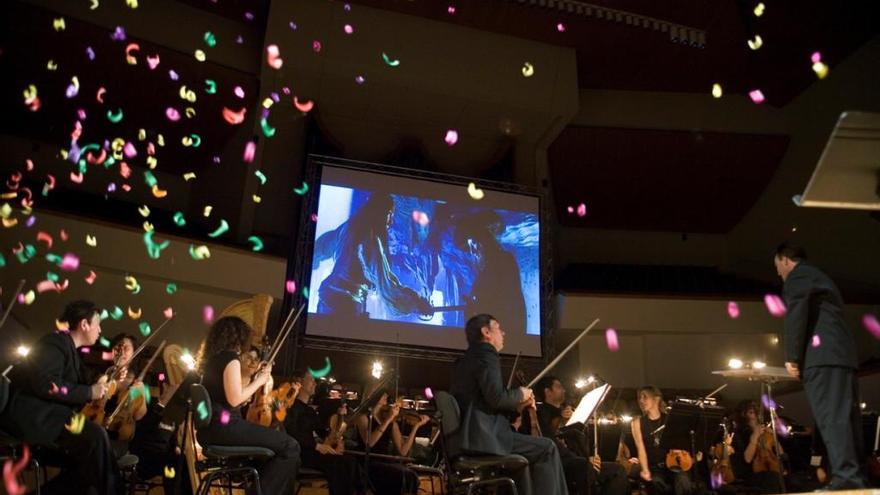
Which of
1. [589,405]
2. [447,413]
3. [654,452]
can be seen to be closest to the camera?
[447,413]

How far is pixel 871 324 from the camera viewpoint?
30.6ft

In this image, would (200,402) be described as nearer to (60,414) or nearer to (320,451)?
(60,414)

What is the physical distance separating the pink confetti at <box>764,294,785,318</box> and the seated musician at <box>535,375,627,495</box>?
17.5ft

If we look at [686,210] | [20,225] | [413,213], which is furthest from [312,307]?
[686,210]

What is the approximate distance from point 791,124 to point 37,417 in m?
9.86

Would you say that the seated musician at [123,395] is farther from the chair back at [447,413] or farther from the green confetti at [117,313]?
the green confetti at [117,313]

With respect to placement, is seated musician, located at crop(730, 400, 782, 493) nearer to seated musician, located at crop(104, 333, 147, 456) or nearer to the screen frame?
the screen frame

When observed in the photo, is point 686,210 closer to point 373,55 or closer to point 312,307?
point 373,55

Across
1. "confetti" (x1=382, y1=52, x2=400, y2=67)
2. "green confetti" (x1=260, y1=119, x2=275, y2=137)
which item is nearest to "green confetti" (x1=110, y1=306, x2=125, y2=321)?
"green confetti" (x1=260, y1=119, x2=275, y2=137)

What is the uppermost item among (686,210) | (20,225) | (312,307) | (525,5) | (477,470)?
(525,5)

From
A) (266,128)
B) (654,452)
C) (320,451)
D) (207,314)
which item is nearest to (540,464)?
(320,451)

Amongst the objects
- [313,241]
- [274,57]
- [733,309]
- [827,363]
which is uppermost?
[274,57]

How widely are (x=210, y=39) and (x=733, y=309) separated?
724cm

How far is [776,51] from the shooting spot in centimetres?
952
